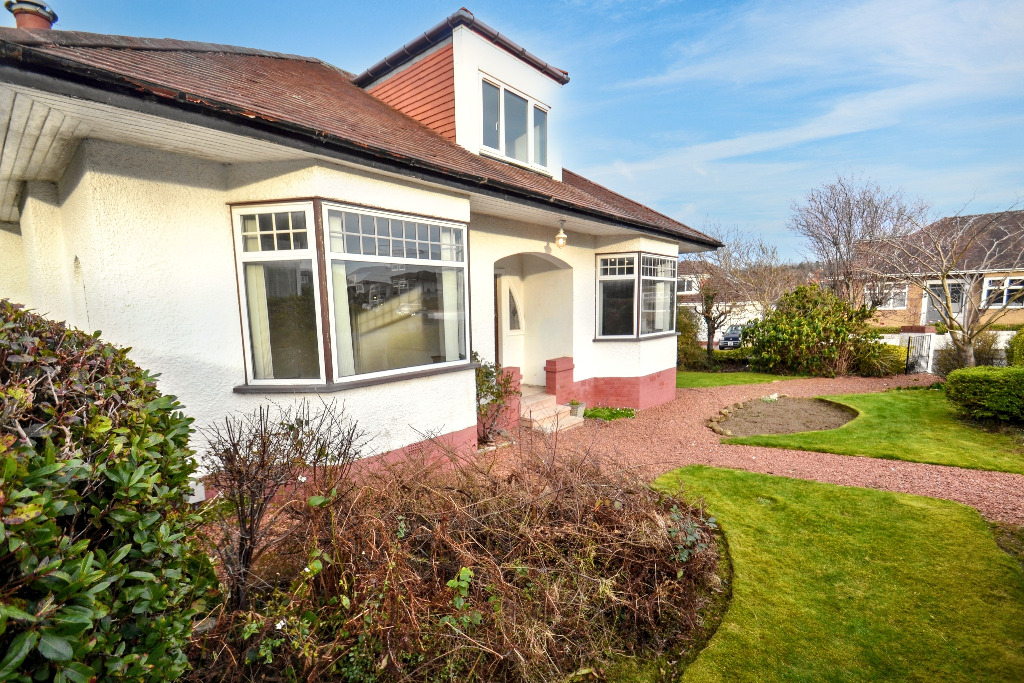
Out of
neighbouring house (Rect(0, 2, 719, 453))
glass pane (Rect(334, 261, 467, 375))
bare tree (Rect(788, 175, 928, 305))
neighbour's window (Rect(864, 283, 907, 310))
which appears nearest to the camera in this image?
neighbouring house (Rect(0, 2, 719, 453))

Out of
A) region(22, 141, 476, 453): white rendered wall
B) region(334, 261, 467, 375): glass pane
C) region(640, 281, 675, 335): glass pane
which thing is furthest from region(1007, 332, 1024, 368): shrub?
region(22, 141, 476, 453): white rendered wall

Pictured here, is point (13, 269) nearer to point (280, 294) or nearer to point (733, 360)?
point (280, 294)

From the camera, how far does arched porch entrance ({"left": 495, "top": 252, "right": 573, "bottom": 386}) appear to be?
34.9 feet

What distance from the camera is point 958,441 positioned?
25.6 feet

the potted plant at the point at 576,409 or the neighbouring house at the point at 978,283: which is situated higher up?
the neighbouring house at the point at 978,283

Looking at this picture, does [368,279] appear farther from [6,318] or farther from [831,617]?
[831,617]

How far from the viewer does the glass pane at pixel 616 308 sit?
36.0 ft

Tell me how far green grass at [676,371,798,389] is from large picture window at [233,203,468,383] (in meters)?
11.0

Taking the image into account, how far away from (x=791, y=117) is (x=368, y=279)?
18640mm

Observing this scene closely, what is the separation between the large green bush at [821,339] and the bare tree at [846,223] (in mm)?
5653

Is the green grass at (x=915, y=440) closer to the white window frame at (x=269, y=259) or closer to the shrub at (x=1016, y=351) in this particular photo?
the shrub at (x=1016, y=351)

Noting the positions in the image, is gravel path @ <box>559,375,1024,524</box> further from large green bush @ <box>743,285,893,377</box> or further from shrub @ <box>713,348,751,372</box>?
shrub @ <box>713,348,751,372</box>

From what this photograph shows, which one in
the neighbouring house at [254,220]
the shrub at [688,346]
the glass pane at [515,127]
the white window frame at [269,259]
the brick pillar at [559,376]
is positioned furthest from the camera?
the shrub at [688,346]

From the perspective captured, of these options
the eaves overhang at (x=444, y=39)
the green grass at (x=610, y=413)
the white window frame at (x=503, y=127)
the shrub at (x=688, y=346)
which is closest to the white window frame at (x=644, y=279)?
the green grass at (x=610, y=413)
